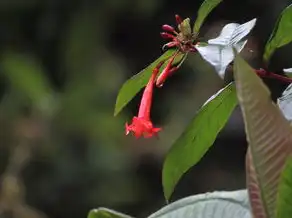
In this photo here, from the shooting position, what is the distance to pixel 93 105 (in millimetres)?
2912

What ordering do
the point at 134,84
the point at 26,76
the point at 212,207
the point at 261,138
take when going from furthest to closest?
the point at 26,76
the point at 134,84
the point at 212,207
the point at 261,138

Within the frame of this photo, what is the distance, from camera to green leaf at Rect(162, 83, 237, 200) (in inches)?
29.2

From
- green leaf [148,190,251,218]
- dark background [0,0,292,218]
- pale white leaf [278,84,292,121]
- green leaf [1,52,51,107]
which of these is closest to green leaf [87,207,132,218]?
green leaf [148,190,251,218]

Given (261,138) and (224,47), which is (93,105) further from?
(261,138)

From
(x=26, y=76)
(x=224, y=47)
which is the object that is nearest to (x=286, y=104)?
(x=224, y=47)

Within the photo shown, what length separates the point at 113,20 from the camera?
3172 mm

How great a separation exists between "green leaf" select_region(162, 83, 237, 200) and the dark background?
6.47 ft

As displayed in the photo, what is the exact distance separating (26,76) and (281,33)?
2.17 m

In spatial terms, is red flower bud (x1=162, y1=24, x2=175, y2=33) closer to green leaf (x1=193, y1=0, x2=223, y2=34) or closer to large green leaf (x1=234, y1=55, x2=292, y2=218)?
green leaf (x1=193, y1=0, x2=223, y2=34)

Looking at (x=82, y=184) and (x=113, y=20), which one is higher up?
(x=113, y=20)

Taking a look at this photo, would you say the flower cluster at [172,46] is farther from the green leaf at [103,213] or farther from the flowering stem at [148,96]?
the green leaf at [103,213]

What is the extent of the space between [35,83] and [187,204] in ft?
7.16

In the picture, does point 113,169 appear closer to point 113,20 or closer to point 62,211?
point 62,211

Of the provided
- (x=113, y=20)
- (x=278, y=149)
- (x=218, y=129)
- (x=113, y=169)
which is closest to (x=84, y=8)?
(x=113, y=20)
